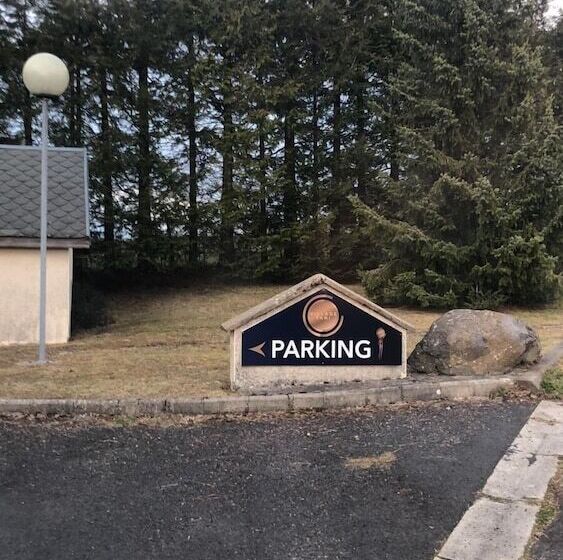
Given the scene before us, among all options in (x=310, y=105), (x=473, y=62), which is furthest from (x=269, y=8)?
(x=473, y=62)

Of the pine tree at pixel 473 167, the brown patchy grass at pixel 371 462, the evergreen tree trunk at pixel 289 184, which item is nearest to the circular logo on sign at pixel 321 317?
the brown patchy grass at pixel 371 462

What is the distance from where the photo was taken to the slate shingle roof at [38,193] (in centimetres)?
1157

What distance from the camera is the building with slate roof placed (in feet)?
37.7

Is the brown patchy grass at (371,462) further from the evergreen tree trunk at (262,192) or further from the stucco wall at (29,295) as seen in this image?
the evergreen tree trunk at (262,192)

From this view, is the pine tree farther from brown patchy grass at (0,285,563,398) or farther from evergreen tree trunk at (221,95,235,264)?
evergreen tree trunk at (221,95,235,264)

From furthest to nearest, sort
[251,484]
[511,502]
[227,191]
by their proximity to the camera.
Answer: [227,191] < [251,484] < [511,502]

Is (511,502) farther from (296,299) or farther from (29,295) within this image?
(29,295)

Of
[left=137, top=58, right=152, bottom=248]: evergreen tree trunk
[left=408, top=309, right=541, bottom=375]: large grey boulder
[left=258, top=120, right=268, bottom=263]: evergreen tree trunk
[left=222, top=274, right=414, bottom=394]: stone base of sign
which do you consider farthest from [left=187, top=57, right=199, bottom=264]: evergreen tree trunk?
[left=222, top=274, right=414, bottom=394]: stone base of sign

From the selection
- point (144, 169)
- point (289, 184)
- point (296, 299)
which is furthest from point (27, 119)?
point (296, 299)

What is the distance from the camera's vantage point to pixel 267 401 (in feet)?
20.5

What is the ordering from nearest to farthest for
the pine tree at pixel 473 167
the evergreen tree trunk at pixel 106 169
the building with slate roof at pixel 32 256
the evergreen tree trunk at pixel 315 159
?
the building with slate roof at pixel 32 256, the pine tree at pixel 473 167, the evergreen tree trunk at pixel 106 169, the evergreen tree trunk at pixel 315 159

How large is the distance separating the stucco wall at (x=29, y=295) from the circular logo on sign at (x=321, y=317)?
6546 mm

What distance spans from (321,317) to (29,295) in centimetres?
693

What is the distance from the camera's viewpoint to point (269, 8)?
875 inches
